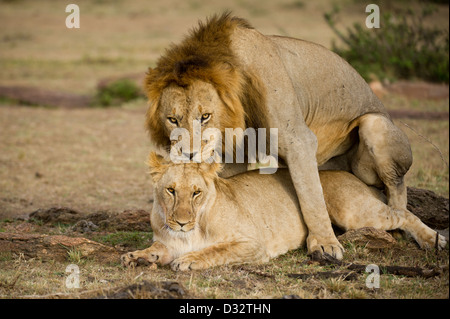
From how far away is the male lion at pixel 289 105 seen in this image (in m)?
4.90

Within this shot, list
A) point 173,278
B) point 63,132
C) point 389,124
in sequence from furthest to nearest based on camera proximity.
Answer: point 63,132
point 389,124
point 173,278

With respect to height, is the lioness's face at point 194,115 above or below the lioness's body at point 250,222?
above

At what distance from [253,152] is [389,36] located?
9.76m

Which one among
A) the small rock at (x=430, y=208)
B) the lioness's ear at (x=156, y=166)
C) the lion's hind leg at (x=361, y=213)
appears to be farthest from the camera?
the small rock at (x=430, y=208)

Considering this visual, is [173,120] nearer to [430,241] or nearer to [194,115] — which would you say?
[194,115]

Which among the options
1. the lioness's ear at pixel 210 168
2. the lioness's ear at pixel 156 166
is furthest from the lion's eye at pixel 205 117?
the lioness's ear at pixel 156 166

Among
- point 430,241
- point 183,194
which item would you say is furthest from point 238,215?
point 430,241

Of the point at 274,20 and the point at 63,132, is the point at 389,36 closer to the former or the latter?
the point at 63,132

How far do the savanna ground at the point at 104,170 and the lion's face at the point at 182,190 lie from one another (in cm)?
40

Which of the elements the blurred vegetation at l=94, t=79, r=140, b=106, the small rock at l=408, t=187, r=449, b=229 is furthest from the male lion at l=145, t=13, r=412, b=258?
the blurred vegetation at l=94, t=79, r=140, b=106

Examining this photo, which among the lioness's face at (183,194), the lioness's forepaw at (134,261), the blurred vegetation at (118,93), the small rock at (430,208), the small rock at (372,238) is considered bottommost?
the lioness's forepaw at (134,261)

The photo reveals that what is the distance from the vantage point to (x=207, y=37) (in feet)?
17.2

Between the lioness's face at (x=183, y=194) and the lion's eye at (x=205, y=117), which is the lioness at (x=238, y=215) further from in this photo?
the lion's eye at (x=205, y=117)
